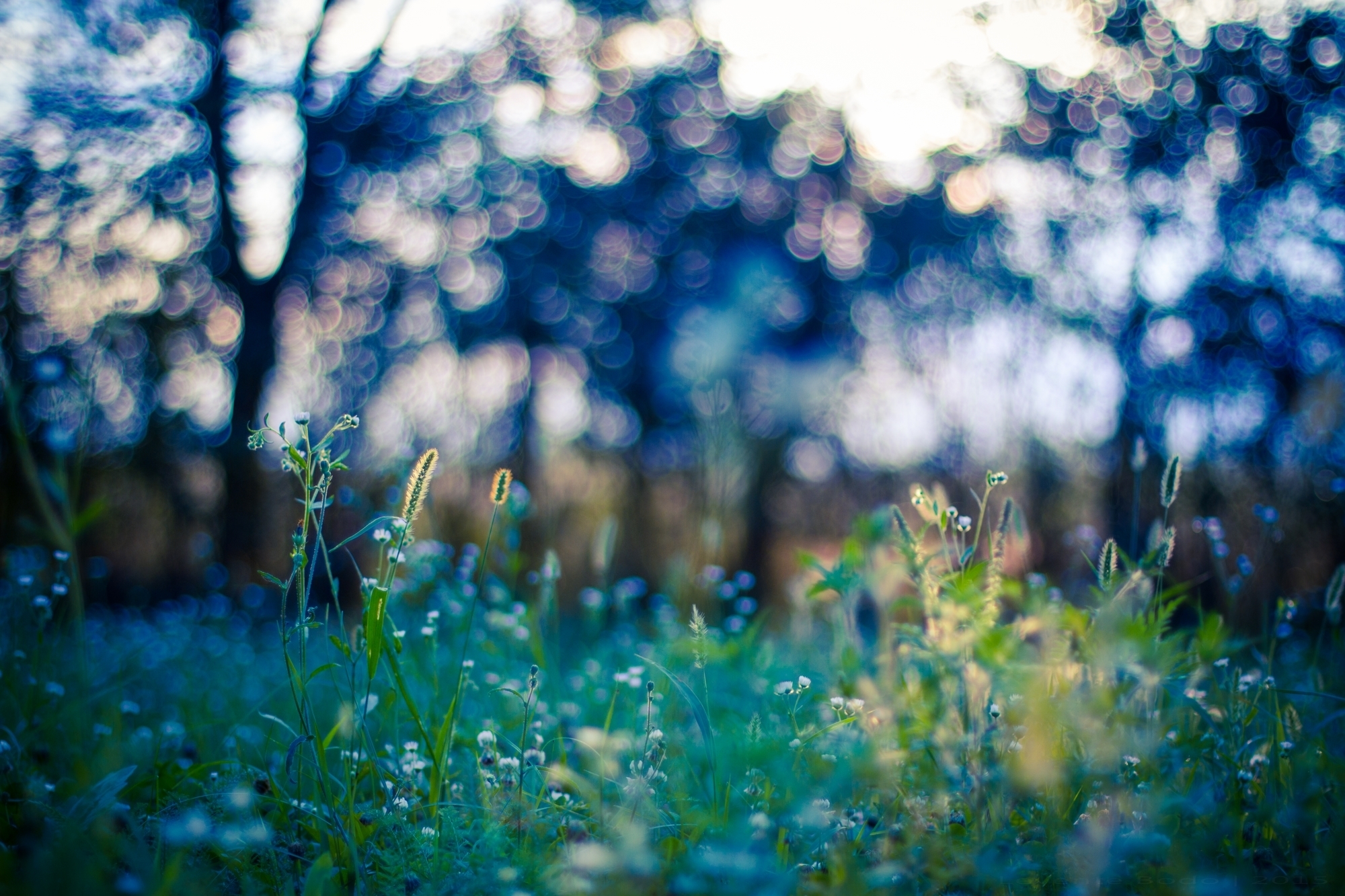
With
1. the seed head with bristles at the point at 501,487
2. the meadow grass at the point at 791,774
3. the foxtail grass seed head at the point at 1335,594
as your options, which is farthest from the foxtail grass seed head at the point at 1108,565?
the seed head with bristles at the point at 501,487

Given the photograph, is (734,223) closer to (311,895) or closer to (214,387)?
(214,387)

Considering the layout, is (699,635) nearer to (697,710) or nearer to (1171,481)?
(697,710)

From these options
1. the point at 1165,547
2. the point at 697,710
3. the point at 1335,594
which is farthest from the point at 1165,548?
the point at 697,710

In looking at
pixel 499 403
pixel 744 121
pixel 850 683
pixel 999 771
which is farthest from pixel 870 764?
pixel 744 121

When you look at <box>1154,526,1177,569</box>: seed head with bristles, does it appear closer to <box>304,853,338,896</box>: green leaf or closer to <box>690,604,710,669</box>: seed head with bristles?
<box>690,604,710,669</box>: seed head with bristles

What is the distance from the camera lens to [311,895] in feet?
4.10

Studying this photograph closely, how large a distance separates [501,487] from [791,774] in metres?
0.90

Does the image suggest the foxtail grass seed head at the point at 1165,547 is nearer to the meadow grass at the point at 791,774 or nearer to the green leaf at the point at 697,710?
the meadow grass at the point at 791,774

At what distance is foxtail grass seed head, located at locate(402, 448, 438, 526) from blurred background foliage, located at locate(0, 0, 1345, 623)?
264cm

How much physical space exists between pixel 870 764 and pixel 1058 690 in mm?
711

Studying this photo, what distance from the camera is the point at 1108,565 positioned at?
1.63m

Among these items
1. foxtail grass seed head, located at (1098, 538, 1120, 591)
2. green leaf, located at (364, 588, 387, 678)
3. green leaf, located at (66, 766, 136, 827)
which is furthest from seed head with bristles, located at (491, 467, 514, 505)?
foxtail grass seed head, located at (1098, 538, 1120, 591)

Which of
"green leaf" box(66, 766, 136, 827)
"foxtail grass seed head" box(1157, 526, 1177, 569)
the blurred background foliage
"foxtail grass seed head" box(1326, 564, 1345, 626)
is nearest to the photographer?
"green leaf" box(66, 766, 136, 827)

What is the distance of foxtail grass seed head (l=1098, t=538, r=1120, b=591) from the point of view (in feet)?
5.17
